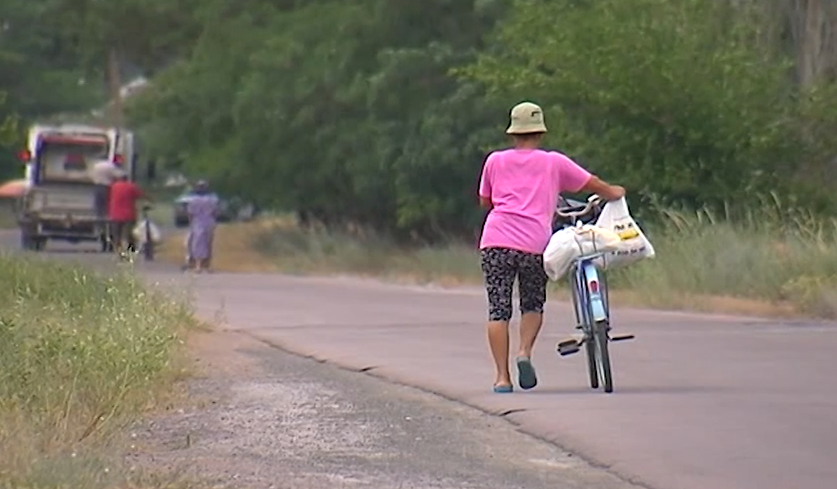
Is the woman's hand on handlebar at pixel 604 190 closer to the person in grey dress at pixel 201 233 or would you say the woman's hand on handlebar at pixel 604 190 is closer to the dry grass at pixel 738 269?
the dry grass at pixel 738 269

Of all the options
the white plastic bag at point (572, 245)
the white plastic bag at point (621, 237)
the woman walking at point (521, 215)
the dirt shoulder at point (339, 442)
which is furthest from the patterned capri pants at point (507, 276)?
the dirt shoulder at point (339, 442)

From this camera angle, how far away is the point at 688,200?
2652 centimetres

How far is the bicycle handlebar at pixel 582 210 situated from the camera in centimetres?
1245

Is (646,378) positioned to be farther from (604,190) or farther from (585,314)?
(604,190)

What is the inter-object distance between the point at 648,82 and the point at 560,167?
43.2ft

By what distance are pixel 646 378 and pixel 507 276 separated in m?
1.65

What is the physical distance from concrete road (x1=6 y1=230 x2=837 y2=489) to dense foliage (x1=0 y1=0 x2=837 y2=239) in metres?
4.76

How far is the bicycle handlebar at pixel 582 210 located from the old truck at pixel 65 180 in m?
29.1

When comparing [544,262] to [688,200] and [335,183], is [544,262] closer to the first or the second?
[688,200]

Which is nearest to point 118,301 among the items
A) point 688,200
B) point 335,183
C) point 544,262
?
point 544,262

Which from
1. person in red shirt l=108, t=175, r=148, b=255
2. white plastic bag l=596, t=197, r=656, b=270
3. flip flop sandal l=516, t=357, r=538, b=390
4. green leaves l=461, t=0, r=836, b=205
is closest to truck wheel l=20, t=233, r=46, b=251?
person in red shirt l=108, t=175, r=148, b=255

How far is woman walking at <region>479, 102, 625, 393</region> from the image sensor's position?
12.3m

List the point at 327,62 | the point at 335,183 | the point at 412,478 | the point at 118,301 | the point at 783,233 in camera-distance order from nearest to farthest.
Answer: the point at 412,478
the point at 118,301
the point at 783,233
the point at 327,62
the point at 335,183

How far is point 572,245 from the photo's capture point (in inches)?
478
